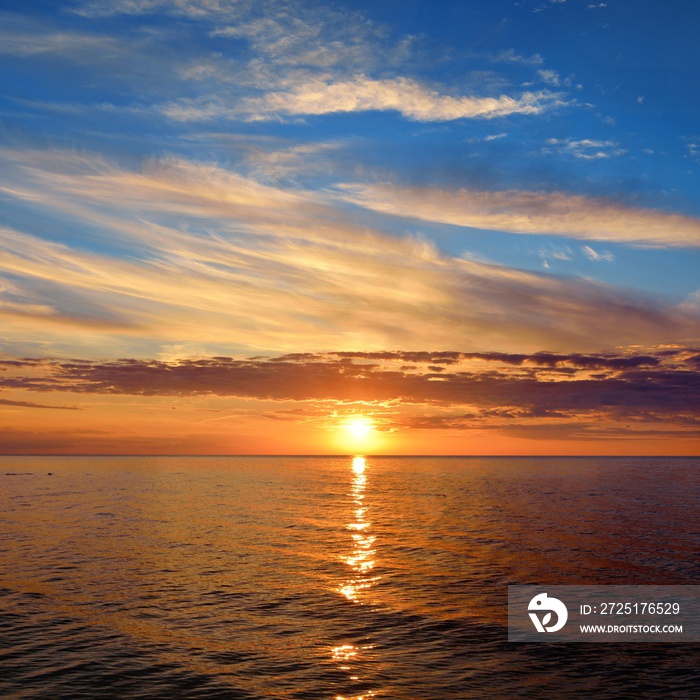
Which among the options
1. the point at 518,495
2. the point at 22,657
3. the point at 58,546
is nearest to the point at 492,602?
the point at 22,657

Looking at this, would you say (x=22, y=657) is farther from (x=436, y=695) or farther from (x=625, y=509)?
(x=625, y=509)

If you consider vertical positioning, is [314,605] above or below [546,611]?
above

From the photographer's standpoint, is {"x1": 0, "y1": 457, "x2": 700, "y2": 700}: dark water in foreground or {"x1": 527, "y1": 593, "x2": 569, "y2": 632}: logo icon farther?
{"x1": 527, "y1": 593, "x2": 569, "y2": 632}: logo icon

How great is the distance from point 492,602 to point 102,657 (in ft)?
58.5

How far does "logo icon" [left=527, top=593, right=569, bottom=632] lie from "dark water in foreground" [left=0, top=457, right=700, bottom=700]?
144 cm

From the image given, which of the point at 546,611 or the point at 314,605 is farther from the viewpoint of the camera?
the point at 314,605

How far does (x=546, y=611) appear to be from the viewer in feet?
96.0

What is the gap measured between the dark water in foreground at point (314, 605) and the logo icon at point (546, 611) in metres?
1.44

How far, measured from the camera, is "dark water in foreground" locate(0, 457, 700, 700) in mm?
20406

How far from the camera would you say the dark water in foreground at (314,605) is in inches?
803

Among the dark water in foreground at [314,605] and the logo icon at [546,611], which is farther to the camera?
the logo icon at [546,611]

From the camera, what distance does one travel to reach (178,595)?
31500 millimetres

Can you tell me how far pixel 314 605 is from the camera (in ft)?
98.8

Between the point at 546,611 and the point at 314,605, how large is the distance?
1086 cm
